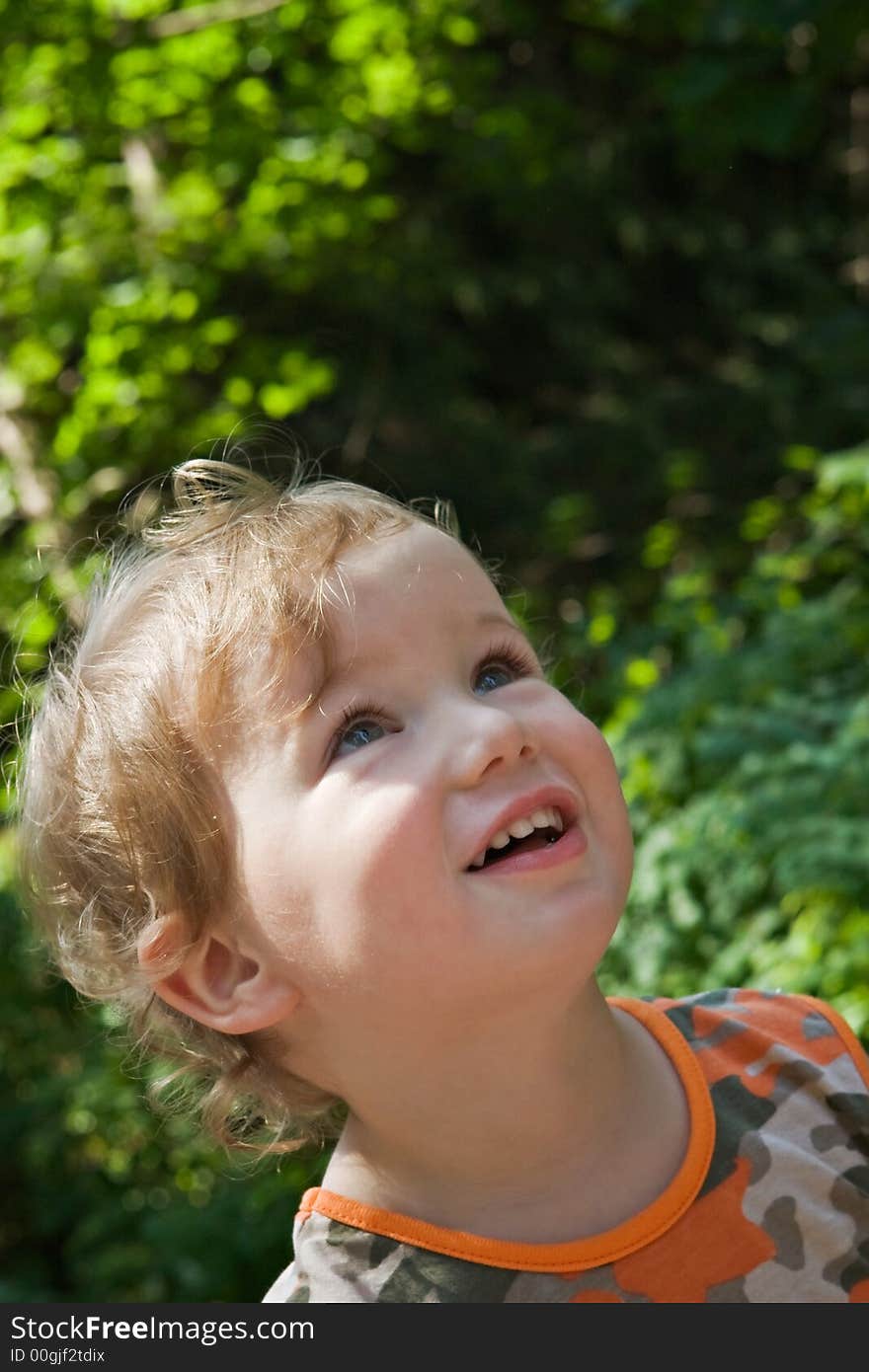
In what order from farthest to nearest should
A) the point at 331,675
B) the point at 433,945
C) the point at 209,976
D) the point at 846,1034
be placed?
the point at 846,1034 → the point at 209,976 → the point at 331,675 → the point at 433,945

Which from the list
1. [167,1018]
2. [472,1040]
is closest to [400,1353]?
[472,1040]

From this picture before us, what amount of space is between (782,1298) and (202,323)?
4609 mm

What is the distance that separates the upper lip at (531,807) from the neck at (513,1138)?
19 centimetres

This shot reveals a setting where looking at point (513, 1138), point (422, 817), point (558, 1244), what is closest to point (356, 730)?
point (422, 817)

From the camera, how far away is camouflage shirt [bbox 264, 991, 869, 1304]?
59.6 inches

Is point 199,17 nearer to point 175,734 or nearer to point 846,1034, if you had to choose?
point 175,734

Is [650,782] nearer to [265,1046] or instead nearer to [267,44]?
[265,1046]

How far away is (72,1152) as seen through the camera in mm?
4188

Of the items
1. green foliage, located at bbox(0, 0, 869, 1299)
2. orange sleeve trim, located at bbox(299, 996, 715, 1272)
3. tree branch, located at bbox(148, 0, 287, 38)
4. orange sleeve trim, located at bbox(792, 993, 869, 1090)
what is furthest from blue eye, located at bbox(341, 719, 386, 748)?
tree branch, located at bbox(148, 0, 287, 38)

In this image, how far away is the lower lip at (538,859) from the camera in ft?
4.79

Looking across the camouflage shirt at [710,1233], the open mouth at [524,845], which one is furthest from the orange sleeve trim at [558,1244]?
the open mouth at [524,845]

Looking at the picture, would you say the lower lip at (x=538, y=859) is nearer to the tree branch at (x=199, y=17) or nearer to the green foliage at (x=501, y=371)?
the green foliage at (x=501, y=371)

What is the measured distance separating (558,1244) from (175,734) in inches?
25.0

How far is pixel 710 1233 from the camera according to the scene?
5.09 feet
